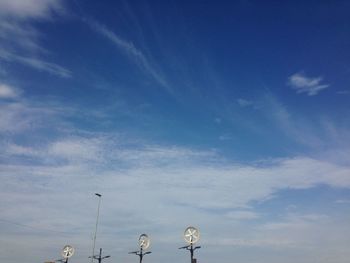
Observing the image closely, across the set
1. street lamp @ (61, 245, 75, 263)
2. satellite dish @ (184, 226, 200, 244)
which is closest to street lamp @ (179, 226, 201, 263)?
satellite dish @ (184, 226, 200, 244)

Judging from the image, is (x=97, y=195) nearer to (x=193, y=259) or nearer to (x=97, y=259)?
(x=97, y=259)

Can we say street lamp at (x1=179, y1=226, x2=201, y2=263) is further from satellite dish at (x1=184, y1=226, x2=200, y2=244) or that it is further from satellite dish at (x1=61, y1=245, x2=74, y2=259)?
satellite dish at (x1=61, y1=245, x2=74, y2=259)

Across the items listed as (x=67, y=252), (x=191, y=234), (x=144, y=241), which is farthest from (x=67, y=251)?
(x=191, y=234)

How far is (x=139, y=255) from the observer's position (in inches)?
1937

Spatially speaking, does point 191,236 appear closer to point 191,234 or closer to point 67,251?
point 191,234

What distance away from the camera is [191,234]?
130ft

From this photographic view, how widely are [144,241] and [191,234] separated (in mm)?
11455

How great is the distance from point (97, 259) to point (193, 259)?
94.9 ft

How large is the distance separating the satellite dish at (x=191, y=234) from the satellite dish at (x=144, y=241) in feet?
35.1

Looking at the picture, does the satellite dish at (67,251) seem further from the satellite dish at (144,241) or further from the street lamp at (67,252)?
the satellite dish at (144,241)

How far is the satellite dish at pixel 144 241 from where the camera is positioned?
48812 mm

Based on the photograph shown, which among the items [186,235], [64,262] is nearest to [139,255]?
[186,235]

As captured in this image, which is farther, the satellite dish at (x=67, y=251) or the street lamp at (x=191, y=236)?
the satellite dish at (x=67, y=251)

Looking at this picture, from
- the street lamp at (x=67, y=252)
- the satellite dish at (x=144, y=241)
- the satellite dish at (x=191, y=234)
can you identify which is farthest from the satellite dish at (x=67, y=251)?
the satellite dish at (x=191, y=234)
